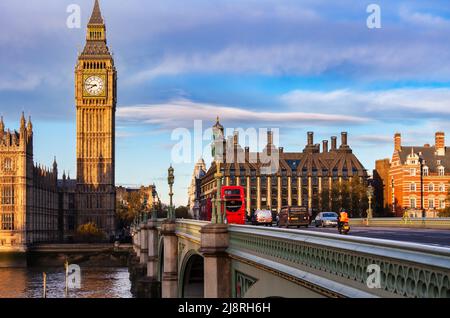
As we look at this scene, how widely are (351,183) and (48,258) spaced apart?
5622cm

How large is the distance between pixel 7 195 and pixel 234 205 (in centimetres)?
9855

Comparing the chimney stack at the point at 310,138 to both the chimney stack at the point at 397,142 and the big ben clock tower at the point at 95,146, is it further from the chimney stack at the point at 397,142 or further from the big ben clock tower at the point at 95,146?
the chimney stack at the point at 397,142

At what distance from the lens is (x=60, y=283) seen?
10969 centimetres

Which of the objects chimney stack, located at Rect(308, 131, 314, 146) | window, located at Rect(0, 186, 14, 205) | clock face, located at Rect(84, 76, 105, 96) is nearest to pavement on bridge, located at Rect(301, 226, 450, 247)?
window, located at Rect(0, 186, 14, 205)

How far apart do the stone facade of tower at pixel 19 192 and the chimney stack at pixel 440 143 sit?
7370 centimetres

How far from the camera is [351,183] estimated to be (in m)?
141

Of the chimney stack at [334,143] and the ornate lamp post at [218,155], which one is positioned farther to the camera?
the chimney stack at [334,143]

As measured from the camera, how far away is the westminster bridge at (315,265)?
11.2 meters

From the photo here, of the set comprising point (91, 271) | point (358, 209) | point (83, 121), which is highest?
point (83, 121)

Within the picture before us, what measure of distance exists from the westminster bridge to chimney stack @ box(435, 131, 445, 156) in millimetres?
110669

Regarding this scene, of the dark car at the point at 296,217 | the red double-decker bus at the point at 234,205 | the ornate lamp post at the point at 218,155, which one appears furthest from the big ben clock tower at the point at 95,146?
the ornate lamp post at the point at 218,155
